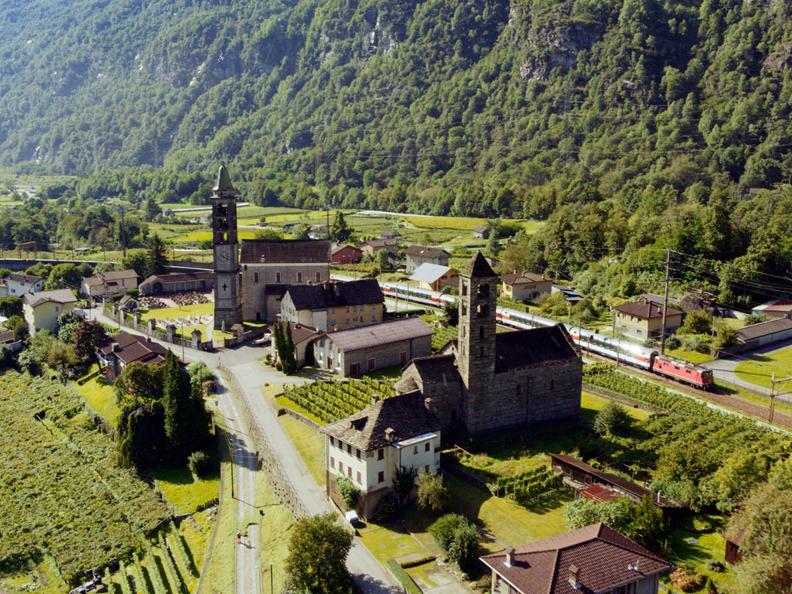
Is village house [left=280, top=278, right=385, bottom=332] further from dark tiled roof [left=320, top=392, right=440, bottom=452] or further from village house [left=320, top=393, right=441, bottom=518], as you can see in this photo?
village house [left=320, top=393, right=441, bottom=518]

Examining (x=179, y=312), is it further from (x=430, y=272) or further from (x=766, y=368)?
(x=766, y=368)

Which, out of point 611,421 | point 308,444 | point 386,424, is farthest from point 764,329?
point 308,444

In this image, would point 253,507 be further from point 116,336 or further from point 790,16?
point 790,16

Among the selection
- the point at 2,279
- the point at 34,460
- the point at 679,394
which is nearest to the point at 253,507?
the point at 34,460

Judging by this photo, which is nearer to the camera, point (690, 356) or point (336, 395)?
point (336, 395)

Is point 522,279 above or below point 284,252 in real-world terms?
below

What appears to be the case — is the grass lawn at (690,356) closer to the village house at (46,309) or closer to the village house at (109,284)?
the village house at (46,309)

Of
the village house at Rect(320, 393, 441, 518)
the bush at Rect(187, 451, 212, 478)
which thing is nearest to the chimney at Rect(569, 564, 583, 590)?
the village house at Rect(320, 393, 441, 518)
